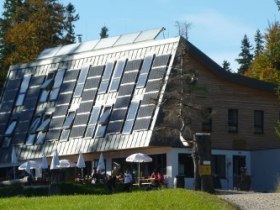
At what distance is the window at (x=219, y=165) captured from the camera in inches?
2174

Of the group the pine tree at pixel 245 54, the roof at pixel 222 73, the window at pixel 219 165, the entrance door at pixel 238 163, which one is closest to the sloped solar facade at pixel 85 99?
the roof at pixel 222 73

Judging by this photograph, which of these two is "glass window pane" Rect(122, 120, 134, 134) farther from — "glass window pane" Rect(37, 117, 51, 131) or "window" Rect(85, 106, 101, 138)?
"glass window pane" Rect(37, 117, 51, 131)

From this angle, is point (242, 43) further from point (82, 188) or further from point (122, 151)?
point (82, 188)

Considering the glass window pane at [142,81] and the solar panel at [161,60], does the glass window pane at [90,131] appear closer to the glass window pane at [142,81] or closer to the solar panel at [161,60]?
the glass window pane at [142,81]

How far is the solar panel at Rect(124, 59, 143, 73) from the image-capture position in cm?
5578

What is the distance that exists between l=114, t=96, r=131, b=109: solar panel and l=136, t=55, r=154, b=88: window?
1.06 metres

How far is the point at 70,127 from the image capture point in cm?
5872

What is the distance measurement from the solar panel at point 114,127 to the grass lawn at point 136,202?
25.1m

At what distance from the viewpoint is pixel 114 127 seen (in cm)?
5544

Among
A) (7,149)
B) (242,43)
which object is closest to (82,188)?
(7,149)

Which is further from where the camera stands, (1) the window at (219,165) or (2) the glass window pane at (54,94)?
(2) the glass window pane at (54,94)

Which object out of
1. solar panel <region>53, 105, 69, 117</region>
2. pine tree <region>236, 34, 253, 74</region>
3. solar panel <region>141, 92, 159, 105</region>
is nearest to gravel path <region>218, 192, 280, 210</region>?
solar panel <region>141, 92, 159, 105</region>

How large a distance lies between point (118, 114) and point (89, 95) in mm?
3526

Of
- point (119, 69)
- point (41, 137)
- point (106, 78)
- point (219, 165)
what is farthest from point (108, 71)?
point (219, 165)
